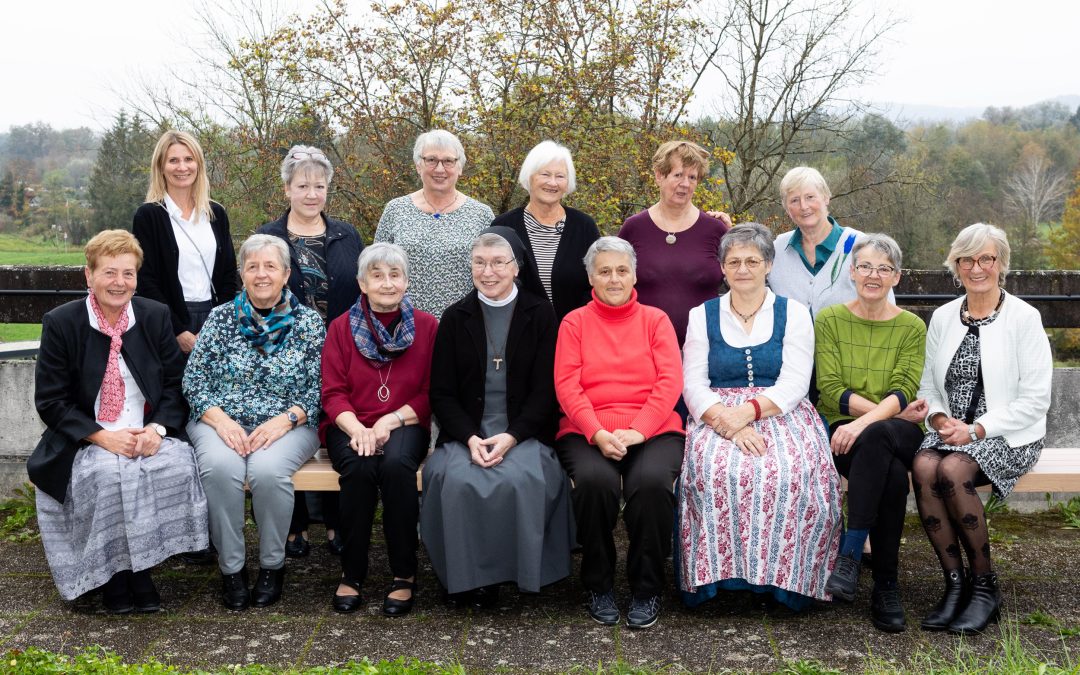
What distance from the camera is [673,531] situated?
13.8 feet

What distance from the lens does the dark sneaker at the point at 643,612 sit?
3717 mm

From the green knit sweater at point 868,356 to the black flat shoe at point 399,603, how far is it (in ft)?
6.73

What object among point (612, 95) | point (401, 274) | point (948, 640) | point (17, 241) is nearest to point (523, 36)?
point (612, 95)

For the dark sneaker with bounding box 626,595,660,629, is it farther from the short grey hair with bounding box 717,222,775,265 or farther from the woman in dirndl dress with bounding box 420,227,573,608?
the short grey hair with bounding box 717,222,775,265

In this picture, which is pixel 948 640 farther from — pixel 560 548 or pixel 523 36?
pixel 523 36

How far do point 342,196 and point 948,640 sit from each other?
7872 millimetres

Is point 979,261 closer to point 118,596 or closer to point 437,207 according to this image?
point 437,207

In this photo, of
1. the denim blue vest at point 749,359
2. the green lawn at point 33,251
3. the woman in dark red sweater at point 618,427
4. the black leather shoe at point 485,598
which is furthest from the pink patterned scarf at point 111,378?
the green lawn at point 33,251

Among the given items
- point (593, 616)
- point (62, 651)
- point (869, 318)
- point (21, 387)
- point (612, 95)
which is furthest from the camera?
point (612, 95)

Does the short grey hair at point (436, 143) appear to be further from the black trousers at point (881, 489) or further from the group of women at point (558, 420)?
the black trousers at point (881, 489)

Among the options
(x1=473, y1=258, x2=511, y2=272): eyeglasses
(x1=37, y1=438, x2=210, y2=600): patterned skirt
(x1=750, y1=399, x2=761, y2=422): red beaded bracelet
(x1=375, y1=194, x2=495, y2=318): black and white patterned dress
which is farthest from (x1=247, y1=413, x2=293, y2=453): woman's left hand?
(x1=750, y1=399, x2=761, y2=422): red beaded bracelet

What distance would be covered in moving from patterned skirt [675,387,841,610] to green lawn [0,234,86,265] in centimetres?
2653

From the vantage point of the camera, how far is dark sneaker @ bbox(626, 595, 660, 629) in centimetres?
372

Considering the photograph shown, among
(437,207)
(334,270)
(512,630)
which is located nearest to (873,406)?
(512,630)
